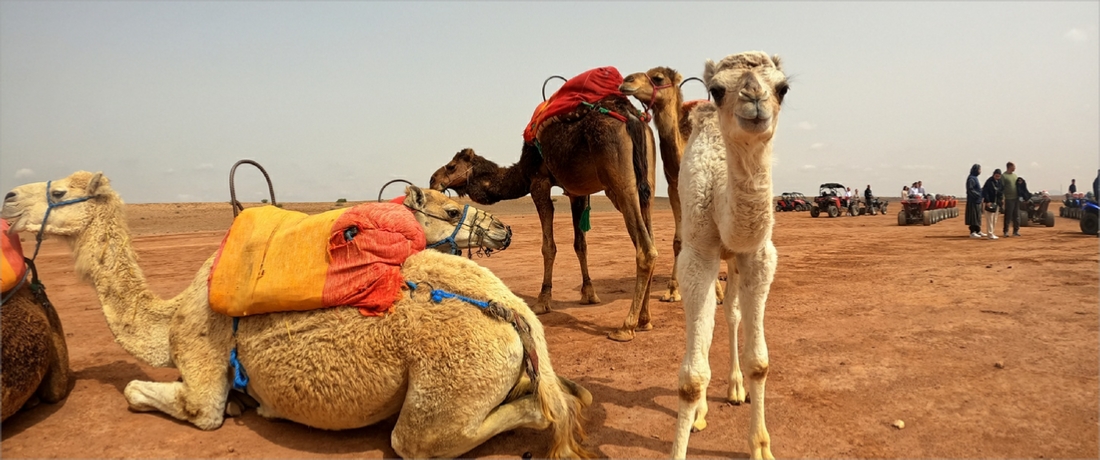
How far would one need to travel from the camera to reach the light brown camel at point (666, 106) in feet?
A: 23.5

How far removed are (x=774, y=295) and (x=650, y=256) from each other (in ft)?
8.86

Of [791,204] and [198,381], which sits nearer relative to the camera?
[198,381]

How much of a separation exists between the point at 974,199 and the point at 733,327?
1605cm

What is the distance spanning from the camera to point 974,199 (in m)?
15.9

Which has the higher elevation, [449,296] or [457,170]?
[457,170]

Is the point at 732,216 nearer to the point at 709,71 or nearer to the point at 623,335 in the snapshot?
the point at 709,71

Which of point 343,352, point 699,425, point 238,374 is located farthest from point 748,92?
point 238,374

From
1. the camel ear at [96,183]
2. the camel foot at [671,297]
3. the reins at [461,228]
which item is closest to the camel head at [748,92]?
the reins at [461,228]

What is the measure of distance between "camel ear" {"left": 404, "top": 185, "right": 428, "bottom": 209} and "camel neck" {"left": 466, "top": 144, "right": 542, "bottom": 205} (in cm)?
364

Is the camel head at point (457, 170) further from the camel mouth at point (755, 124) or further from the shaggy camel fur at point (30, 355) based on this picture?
the camel mouth at point (755, 124)

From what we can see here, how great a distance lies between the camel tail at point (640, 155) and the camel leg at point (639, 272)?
484 mm

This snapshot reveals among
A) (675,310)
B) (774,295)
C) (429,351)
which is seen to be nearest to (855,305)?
(774,295)

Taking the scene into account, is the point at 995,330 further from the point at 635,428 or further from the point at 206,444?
the point at 206,444

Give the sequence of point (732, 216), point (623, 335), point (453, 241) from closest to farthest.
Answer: point (732, 216), point (453, 241), point (623, 335)
